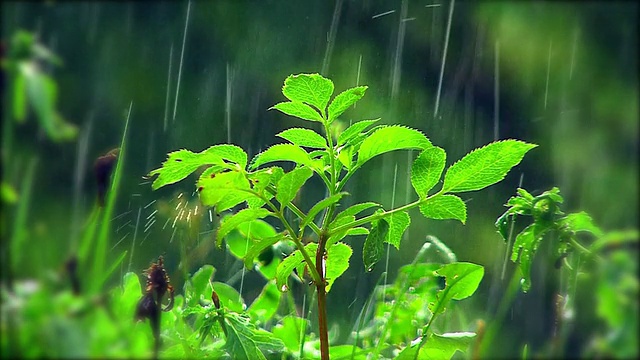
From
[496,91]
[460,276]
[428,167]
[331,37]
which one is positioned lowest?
[460,276]

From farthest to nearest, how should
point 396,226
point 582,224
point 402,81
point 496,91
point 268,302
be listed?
point 496,91 → point 402,81 → point 268,302 → point 396,226 → point 582,224

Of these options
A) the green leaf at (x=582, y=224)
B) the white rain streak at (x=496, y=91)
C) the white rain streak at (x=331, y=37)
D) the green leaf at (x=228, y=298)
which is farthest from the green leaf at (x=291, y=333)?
the white rain streak at (x=496, y=91)

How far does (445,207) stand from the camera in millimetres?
856

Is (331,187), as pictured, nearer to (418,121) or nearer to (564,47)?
(418,121)

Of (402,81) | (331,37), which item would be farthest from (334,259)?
(331,37)

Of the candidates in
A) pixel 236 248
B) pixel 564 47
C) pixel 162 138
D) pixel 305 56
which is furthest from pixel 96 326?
pixel 564 47

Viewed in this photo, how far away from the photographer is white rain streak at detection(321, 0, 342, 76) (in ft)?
16.0

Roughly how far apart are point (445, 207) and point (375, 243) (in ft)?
0.27

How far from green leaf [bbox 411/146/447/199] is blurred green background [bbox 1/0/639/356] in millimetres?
2931

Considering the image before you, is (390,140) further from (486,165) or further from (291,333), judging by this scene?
(291,333)

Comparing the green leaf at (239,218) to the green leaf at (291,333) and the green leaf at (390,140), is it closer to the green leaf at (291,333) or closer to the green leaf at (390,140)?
the green leaf at (390,140)

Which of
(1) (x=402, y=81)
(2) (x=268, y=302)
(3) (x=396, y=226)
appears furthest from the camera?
(1) (x=402, y=81)

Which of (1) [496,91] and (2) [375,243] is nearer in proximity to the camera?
(2) [375,243]

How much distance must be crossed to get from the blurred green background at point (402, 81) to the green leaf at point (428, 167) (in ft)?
9.62
